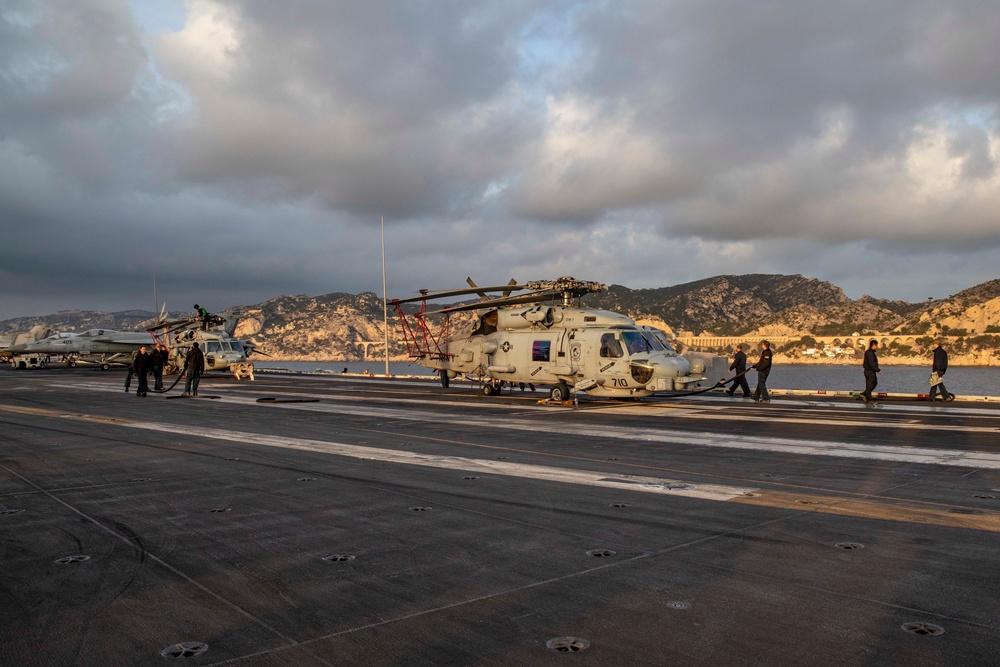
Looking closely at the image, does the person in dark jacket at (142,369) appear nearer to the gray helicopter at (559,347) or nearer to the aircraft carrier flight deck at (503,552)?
the gray helicopter at (559,347)

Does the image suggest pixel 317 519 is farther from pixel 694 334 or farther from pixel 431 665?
pixel 694 334

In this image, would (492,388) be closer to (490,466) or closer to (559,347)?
(559,347)

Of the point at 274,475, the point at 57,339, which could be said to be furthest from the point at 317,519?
the point at 57,339

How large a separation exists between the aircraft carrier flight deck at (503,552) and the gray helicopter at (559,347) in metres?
7.35

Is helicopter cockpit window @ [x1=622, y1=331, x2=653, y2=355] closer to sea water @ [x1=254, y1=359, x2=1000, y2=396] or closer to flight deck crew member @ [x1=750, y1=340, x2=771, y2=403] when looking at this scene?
flight deck crew member @ [x1=750, y1=340, x2=771, y2=403]

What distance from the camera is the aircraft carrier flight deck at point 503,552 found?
13.4 ft

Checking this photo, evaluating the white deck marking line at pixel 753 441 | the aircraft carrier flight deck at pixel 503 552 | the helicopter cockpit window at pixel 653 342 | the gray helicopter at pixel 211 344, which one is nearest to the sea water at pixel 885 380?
the gray helicopter at pixel 211 344

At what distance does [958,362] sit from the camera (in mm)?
153250

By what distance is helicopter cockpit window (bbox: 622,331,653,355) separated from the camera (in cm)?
2128

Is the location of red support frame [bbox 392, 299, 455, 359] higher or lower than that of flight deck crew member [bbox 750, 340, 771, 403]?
higher

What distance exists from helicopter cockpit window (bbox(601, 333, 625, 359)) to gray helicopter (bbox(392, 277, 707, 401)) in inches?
1.3

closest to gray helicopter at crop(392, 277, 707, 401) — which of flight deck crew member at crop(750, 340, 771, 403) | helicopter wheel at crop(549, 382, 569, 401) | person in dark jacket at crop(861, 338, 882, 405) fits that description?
helicopter wheel at crop(549, 382, 569, 401)

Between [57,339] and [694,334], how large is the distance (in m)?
134

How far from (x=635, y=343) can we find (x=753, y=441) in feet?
26.5
